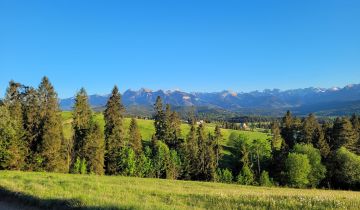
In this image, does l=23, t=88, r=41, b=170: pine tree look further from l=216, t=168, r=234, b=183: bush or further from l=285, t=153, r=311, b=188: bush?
l=285, t=153, r=311, b=188: bush

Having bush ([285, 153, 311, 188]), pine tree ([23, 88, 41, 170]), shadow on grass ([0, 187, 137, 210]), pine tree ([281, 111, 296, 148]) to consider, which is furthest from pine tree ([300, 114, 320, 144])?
shadow on grass ([0, 187, 137, 210])

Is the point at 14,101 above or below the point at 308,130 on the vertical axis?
above

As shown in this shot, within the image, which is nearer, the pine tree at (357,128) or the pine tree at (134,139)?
the pine tree at (134,139)

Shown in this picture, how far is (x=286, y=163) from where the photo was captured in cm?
A: 10038

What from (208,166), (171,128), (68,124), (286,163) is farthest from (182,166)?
(68,124)

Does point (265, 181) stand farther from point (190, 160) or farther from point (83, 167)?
point (83, 167)

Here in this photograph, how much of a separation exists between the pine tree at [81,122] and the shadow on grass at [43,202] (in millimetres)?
59976

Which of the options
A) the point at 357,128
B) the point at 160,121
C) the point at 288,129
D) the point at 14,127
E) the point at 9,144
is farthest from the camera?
the point at 288,129

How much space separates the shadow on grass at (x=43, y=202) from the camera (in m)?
19.9

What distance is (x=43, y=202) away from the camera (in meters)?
22.3

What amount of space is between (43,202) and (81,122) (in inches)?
2724

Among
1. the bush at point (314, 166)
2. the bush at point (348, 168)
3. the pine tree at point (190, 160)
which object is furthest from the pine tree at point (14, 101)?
the bush at point (348, 168)

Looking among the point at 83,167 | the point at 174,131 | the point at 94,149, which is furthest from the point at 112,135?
the point at 174,131

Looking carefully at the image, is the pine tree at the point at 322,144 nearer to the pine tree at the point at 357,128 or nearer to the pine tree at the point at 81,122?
the pine tree at the point at 357,128
